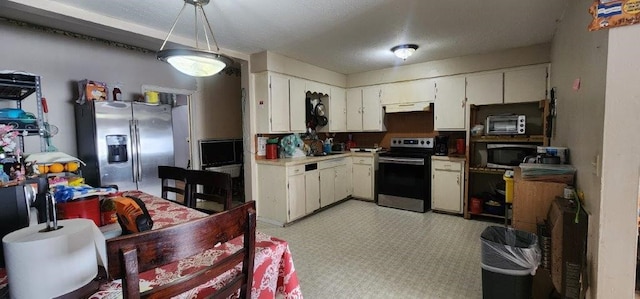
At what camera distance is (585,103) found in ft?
5.41

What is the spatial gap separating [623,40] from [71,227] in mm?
2277

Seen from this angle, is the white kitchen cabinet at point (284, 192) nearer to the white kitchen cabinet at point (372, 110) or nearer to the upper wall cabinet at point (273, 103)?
the upper wall cabinet at point (273, 103)

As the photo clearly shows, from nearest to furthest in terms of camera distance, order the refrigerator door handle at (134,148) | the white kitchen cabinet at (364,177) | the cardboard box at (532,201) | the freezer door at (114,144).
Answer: the cardboard box at (532,201)
the freezer door at (114,144)
the refrigerator door handle at (134,148)
the white kitchen cabinet at (364,177)

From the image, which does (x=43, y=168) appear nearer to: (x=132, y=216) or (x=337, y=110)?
(x=132, y=216)

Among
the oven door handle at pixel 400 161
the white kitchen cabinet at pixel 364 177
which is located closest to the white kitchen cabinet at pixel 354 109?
the white kitchen cabinet at pixel 364 177

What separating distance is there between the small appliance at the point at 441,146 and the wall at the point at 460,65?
958 millimetres

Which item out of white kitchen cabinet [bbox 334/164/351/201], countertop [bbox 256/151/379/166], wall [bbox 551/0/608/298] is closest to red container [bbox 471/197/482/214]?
wall [bbox 551/0/608/298]

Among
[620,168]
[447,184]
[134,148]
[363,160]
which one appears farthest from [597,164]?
[134,148]

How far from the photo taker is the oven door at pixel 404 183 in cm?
409

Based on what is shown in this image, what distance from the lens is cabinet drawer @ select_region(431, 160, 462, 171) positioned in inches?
153

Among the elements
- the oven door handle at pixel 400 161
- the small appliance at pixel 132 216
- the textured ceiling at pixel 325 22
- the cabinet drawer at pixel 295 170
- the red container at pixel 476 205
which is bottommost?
the red container at pixel 476 205

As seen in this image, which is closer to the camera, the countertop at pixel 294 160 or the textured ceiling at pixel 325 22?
the textured ceiling at pixel 325 22

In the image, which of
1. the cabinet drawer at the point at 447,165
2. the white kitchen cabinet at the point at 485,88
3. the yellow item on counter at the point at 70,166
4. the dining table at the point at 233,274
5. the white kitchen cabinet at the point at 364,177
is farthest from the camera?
the white kitchen cabinet at the point at 364,177

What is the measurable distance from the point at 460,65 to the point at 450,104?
0.57 meters
